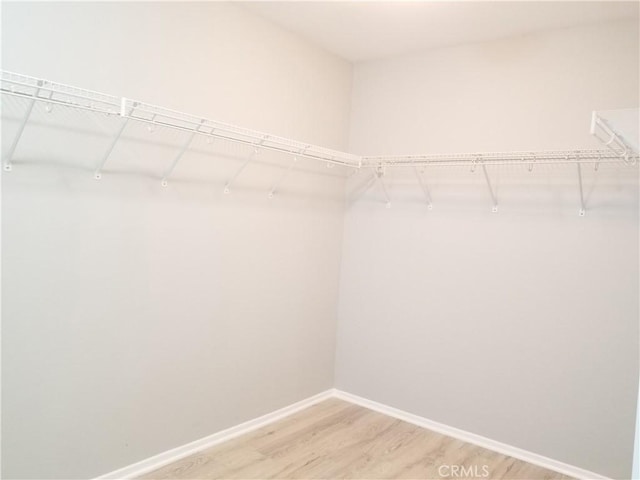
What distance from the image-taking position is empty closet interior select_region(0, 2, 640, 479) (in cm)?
206

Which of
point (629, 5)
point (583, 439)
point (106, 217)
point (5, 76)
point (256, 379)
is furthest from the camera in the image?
point (256, 379)

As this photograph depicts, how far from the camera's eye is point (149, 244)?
2.40 meters

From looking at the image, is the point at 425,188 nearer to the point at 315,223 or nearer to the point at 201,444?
the point at 315,223

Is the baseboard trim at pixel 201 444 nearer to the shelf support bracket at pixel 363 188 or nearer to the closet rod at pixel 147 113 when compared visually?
the shelf support bracket at pixel 363 188

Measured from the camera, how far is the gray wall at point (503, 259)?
2.58 m

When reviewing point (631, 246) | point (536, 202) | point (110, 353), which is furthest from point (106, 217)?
point (631, 246)

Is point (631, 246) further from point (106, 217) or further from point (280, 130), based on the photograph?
point (106, 217)

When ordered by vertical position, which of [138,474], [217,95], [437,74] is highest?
[437,74]

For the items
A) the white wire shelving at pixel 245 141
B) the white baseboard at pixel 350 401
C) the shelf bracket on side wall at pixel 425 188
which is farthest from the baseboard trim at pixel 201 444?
the shelf bracket on side wall at pixel 425 188

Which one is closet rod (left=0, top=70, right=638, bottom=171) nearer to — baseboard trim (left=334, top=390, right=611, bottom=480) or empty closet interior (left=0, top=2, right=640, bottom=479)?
empty closet interior (left=0, top=2, right=640, bottom=479)

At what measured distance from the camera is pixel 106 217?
2.22 metres

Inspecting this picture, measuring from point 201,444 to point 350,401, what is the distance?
4.09 ft

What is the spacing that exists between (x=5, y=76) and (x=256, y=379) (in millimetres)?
2114

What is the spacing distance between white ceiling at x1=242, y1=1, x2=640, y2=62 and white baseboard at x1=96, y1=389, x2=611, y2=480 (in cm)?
250
